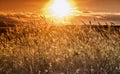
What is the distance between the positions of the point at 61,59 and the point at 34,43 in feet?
2.93

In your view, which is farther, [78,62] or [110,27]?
[110,27]

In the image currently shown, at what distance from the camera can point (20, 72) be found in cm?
548

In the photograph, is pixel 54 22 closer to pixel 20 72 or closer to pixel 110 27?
pixel 110 27

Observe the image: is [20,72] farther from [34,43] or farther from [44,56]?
[34,43]

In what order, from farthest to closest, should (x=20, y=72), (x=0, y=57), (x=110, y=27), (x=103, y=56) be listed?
(x=110, y=27) < (x=0, y=57) < (x=103, y=56) < (x=20, y=72)

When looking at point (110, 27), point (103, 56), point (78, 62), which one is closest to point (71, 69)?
point (78, 62)

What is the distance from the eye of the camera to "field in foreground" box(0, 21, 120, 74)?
18.3 ft

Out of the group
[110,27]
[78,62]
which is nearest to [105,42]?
[110,27]

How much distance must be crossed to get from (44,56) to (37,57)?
0.12 m

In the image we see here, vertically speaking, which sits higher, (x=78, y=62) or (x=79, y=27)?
(x=79, y=27)

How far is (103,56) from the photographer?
583 centimetres

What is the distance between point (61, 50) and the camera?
20.6 ft

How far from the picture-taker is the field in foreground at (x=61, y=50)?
557cm

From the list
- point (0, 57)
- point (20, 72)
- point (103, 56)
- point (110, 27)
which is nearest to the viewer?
point (20, 72)
